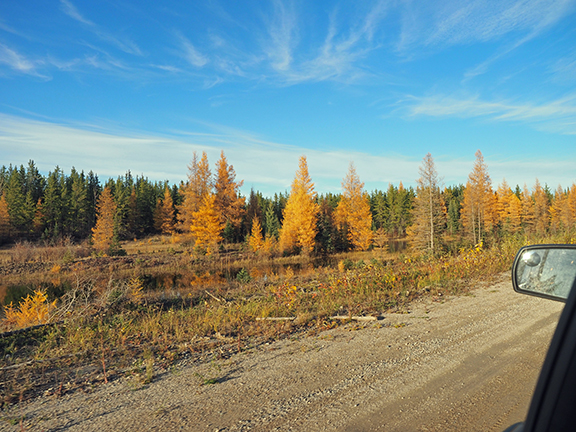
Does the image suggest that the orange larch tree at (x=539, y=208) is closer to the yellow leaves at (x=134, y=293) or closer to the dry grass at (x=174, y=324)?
the dry grass at (x=174, y=324)

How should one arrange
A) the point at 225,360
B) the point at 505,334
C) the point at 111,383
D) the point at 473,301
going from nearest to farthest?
the point at 111,383 → the point at 225,360 → the point at 505,334 → the point at 473,301

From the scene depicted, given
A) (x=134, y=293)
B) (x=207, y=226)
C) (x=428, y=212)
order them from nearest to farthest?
(x=134, y=293)
(x=428, y=212)
(x=207, y=226)

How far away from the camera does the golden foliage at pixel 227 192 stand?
47250 mm

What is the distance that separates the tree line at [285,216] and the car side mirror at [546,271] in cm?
2304

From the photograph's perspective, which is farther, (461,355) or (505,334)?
(505,334)

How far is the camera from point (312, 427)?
3.41 meters

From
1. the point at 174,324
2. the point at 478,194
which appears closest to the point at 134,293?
the point at 174,324

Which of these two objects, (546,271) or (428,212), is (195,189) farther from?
(546,271)

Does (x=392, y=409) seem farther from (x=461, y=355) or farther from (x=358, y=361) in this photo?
(x=461, y=355)

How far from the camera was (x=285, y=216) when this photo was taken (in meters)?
42.3

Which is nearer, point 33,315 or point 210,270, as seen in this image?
point 33,315

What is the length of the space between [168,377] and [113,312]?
571 centimetres

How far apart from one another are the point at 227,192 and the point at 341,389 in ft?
147

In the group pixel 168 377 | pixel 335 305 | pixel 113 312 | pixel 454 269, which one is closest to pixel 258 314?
pixel 335 305
